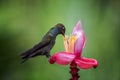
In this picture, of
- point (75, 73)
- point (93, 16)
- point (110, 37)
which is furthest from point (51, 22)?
point (75, 73)

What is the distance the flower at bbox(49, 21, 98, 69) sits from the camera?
2.99 ft

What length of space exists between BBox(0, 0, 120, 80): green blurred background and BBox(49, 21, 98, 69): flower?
1152 mm

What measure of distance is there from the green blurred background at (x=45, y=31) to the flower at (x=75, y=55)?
1152 millimetres

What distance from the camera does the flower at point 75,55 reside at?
0.91 meters

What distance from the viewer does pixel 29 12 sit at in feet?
7.48

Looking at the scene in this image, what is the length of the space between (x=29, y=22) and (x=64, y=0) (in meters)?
0.30

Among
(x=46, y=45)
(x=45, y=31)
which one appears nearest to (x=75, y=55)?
(x=46, y=45)

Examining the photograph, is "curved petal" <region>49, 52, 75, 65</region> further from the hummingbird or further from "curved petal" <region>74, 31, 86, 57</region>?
the hummingbird

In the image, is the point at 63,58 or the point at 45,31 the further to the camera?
the point at 45,31

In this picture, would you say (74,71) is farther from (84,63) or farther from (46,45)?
(46,45)

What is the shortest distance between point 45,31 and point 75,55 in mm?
1307

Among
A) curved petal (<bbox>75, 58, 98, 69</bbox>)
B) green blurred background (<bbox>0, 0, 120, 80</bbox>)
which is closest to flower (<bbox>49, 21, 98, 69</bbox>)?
curved petal (<bbox>75, 58, 98, 69</bbox>)

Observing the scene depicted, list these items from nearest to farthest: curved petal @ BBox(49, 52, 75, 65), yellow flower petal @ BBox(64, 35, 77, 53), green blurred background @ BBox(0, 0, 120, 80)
Result: curved petal @ BBox(49, 52, 75, 65) < yellow flower petal @ BBox(64, 35, 77, 53) < green blurred background @ BBox(0, 0, 120, 80)

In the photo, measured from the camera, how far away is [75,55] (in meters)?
0.95
